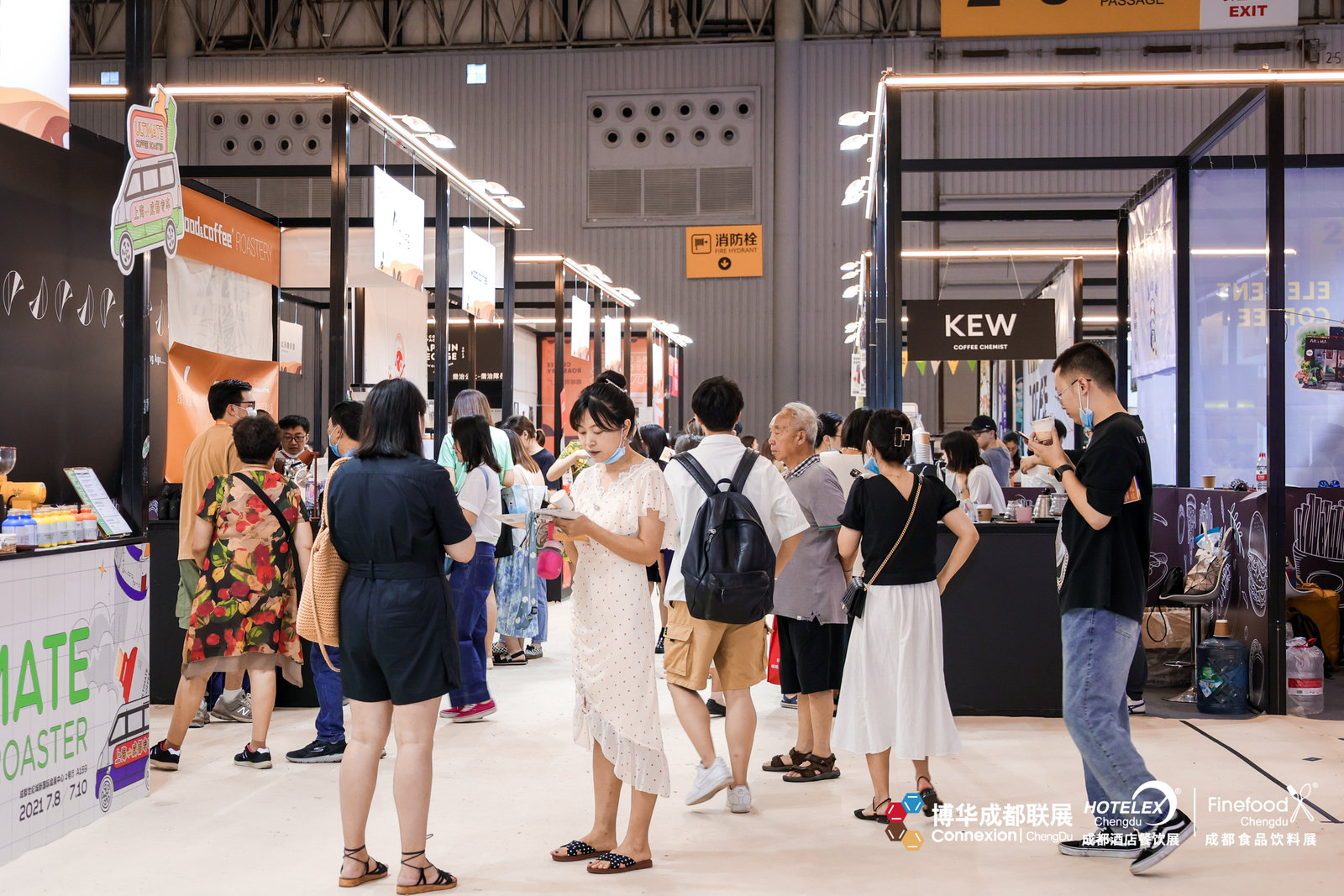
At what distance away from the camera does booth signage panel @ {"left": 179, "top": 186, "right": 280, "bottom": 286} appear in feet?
24.1

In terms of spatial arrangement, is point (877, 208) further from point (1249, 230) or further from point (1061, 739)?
point (1061, 739)

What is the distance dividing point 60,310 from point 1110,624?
15.3ft

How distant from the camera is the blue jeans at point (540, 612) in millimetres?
7129

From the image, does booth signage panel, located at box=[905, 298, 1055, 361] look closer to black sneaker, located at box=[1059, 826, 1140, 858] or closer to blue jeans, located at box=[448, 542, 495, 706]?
blue jeans, located at box=[448, 542, 495, 706]

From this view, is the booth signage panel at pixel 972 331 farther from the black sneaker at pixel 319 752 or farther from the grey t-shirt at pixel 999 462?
the black sneaker at pixel 319 752

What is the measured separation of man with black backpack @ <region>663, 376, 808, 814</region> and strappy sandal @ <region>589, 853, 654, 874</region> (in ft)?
1.75

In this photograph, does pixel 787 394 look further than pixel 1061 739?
Yes

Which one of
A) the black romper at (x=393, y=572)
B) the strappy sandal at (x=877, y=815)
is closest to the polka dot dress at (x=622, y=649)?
the black romper at (x=393, y=572)

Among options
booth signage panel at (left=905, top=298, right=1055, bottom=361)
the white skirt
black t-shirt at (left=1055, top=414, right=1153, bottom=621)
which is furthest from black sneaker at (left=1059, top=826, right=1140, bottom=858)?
booth signage panel at (left=905, top=298, right=1055, bottom=361)

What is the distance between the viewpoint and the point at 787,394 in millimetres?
18453

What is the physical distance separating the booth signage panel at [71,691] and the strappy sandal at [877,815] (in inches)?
106

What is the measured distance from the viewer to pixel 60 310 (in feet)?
16.6

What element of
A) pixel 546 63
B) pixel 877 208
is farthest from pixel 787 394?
pixel 877 208

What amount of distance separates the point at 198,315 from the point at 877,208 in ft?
15.9
